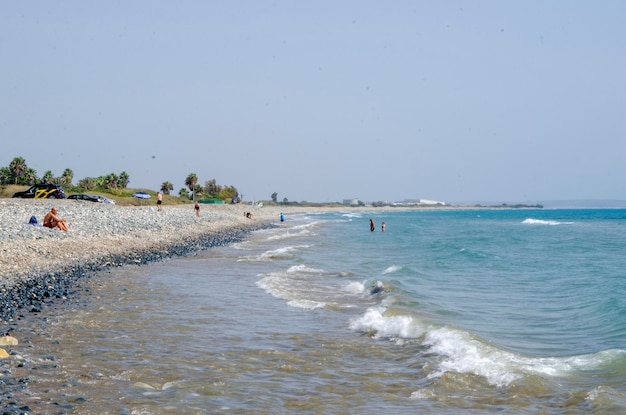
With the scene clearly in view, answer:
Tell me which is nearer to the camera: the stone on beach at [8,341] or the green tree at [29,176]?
the stone on beach at [8,341]

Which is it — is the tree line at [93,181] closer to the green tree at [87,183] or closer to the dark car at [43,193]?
the green tree at [87,183]

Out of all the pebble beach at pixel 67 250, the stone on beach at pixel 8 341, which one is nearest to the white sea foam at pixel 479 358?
the stone on beach at pixel 8 341

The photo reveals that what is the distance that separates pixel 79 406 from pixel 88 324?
209 inches

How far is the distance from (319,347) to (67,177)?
96.5m

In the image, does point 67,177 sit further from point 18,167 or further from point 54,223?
point 54,223

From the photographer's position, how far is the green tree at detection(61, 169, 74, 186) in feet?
322

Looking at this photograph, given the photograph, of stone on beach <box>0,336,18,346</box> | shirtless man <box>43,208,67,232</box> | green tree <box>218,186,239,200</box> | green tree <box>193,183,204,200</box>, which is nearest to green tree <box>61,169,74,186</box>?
green tree <box>193,183,204,200</box>

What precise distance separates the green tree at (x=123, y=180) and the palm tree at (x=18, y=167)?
2183cm

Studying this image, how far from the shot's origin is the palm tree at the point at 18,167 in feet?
290

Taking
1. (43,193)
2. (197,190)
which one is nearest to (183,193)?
(197,190)

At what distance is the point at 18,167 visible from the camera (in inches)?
3484

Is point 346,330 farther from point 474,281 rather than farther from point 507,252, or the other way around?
point 507,252

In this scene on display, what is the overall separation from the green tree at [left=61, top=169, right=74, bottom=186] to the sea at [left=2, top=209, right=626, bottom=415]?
271 ft

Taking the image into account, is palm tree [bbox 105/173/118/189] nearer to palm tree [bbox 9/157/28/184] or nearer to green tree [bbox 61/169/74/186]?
green tree [bbox 61/169/74/186]
